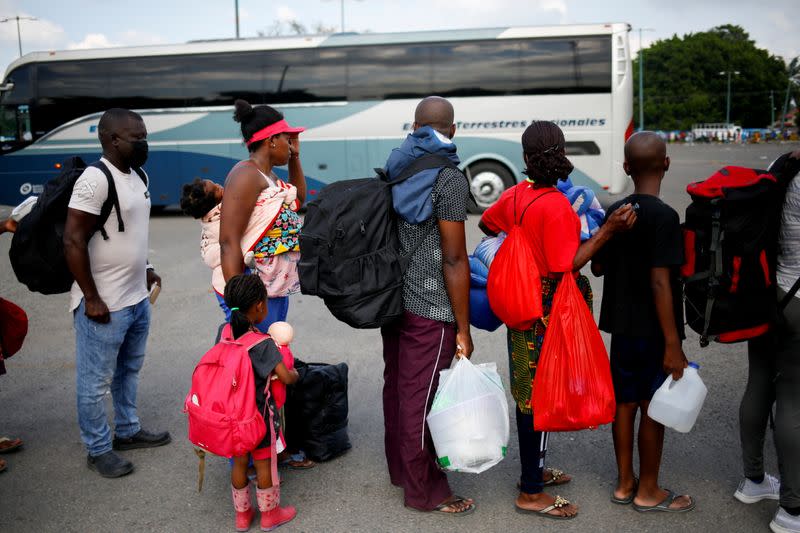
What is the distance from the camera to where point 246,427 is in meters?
3.06

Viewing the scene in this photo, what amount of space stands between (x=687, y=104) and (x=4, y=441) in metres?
84.6

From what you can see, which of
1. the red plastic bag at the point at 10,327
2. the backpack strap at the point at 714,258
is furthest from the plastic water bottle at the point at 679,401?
the red plastic bag at the point at 10,327

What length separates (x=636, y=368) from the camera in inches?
124

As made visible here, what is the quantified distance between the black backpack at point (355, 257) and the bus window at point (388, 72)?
36.8 ft

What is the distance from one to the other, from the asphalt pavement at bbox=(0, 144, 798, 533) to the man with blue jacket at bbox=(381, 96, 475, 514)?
0.22 metres

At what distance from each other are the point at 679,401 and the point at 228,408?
1910mm

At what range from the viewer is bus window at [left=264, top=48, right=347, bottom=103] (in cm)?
1416

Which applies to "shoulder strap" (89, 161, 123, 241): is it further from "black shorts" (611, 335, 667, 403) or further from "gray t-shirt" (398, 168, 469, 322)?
"black shorts" (611, 335, 667, 403)

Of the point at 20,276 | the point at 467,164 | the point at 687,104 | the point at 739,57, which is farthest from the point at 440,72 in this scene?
the point at 739,57

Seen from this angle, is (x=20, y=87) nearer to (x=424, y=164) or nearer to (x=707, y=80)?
(x=424, y=164)

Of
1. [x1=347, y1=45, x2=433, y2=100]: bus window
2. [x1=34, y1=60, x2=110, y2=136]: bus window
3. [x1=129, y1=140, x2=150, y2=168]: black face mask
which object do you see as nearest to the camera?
[x1=129, y1=140, x2=150, y2=168]: black face mask

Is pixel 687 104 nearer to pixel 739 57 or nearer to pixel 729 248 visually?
pixel 739 57

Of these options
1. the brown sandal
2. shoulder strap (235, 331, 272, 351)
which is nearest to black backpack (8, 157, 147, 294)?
shoulder strap (235, 331, 272, 351)

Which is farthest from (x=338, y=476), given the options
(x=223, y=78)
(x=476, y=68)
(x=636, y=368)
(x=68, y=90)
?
(x=68, y=90)
